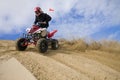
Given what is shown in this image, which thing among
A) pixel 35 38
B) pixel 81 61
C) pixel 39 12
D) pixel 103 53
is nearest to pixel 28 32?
pixel 35 38

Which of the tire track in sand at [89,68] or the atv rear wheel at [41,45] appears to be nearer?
the tire track in sand at [89,68]

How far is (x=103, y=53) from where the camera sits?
44.6 ft

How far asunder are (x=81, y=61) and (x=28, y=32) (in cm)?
341

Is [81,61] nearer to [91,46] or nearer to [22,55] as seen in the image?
[22,55]

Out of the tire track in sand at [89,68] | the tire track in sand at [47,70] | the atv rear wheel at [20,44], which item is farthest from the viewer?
the atv rear wheel at [20,44]

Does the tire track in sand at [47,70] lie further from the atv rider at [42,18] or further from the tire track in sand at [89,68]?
the atv rider at [42,18]

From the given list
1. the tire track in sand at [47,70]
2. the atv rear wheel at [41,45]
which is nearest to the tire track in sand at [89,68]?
the atv rear wheel at [41,45]

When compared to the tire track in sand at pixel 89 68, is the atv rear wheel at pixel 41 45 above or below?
above

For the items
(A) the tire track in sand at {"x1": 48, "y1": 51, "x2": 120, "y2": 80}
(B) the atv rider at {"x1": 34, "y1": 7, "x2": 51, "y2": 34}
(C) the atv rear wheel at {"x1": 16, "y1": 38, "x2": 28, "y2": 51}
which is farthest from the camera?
(B) the atv rider at {"x1": 34, "y1": 7, "x2": 51, "y2": 34}

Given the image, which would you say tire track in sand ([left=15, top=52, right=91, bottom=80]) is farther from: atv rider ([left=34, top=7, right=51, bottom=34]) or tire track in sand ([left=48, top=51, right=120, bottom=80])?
atv rider ([left=34, top=7, right=51, bottom=34])

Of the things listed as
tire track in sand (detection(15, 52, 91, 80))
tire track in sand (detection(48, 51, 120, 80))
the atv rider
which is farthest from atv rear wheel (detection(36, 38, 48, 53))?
the atv rider

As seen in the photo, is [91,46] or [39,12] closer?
[39,12]

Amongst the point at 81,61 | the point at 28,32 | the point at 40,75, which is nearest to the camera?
the point at 40,75

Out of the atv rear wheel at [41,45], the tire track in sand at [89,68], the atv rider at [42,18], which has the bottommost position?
the tire track in sand at [89,68]
